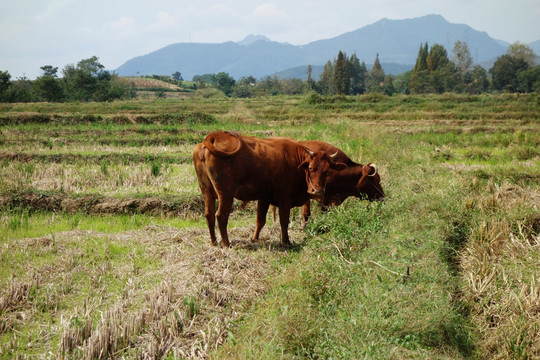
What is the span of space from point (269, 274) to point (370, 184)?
3276 millimetres

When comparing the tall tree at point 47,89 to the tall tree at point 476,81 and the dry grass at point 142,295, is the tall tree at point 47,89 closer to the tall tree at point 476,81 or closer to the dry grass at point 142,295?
the dry grass at point 142,295

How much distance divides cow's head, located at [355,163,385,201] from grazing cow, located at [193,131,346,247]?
2.53 feet

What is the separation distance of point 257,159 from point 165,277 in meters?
2.36

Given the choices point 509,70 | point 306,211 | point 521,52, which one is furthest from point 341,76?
point 306,211

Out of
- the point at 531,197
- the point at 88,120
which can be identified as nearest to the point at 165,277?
the point at 531,197

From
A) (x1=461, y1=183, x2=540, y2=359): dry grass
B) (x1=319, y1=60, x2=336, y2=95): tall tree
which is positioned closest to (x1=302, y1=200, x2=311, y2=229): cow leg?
(x1=461, y1=183, x2=540, y2=359): dry grass

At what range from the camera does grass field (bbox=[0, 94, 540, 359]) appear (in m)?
4.30

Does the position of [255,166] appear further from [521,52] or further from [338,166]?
[521,52]

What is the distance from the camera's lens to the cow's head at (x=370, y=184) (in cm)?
820

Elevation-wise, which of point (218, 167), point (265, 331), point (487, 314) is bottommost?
point (487, 314)

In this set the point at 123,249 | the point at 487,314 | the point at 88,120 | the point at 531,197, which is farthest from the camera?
the point at 88,120

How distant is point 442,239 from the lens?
21.5ft

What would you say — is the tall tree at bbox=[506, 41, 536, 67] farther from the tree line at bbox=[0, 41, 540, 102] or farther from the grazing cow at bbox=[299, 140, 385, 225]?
the grazing cow at bbox=[299, 140, 385, 225]

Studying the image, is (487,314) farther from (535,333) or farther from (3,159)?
(3,159)
